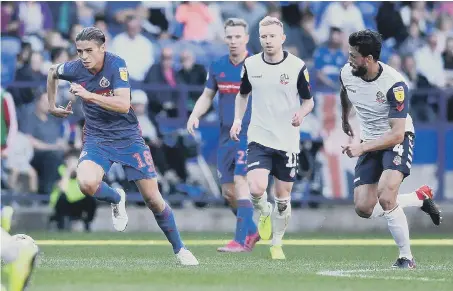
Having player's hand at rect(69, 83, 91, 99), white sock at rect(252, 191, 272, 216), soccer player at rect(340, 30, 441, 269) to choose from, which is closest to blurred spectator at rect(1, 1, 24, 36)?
white sock at rect(252, 191, 272, 216)

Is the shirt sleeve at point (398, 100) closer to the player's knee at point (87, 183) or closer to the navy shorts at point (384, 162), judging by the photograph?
the navy shorts at point (384, 162)

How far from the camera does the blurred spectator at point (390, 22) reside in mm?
20281

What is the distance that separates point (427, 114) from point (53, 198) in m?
5.28

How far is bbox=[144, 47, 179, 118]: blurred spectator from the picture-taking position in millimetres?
18391

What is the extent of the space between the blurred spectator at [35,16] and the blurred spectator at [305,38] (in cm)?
362

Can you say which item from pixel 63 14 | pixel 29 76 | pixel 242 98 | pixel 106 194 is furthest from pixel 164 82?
pixel 106 194

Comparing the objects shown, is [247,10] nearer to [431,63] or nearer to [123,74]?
[431,63]

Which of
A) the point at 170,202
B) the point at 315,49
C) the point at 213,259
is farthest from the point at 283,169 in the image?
the point at 315,49

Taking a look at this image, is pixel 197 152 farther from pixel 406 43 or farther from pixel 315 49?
pixel 406 43

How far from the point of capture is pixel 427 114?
1842 centimetres

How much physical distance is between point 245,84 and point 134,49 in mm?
6183

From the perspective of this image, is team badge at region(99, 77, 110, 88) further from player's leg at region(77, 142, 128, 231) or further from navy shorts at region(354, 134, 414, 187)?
navy shorts at region(354, 134, 414, 187)

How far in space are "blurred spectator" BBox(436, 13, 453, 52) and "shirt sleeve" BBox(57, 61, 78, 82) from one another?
9.37m

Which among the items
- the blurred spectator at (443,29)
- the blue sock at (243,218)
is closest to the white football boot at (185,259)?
the blue sock at (243,218)
